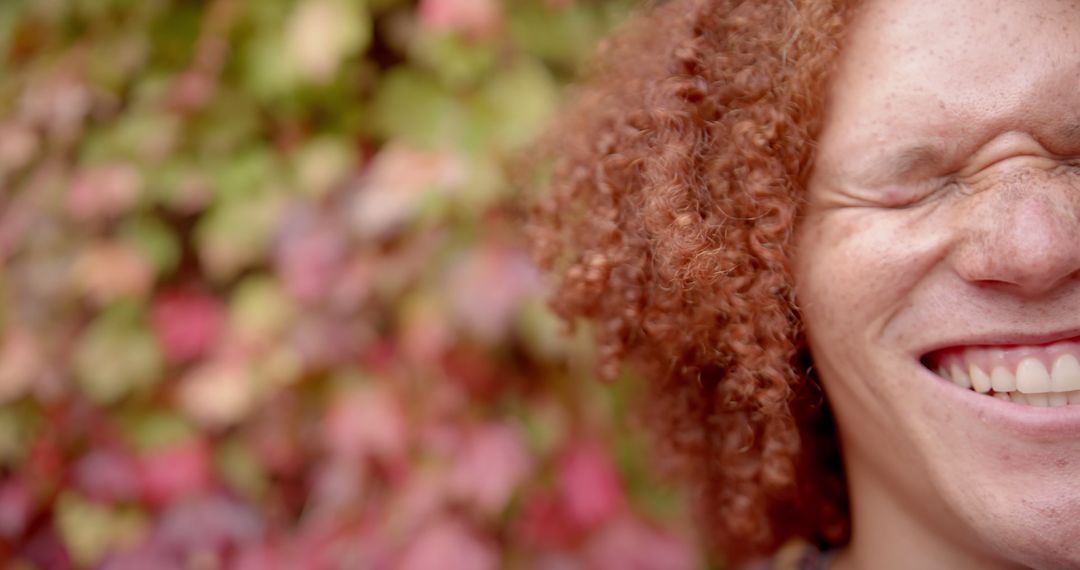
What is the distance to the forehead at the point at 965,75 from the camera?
981 mm

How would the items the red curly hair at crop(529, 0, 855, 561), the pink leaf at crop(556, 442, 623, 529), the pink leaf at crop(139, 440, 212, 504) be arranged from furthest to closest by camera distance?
the pink leaf at crop(139, 440, 212, 504) → the pink leaf at crop(556, 442, 623, 529) → the red curly hair at crop(529, 0, 855, 561)

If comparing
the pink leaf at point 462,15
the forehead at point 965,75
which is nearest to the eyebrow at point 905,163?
the forehead at point 965,75

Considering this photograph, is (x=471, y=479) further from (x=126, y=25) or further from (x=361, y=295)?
(x=126, y=25)

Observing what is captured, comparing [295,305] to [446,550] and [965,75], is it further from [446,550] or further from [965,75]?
[965,75]

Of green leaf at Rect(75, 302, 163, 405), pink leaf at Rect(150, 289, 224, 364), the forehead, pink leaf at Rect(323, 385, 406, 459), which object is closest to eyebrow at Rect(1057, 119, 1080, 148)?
the forehead

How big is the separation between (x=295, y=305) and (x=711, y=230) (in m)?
1.05

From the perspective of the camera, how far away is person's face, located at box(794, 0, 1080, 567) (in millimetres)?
984

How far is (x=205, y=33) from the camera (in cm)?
208

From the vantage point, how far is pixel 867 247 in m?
1.07

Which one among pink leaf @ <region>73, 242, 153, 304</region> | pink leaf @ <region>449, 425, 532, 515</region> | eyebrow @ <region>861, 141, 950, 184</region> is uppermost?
eyebrow @ <region>861, 141, 950, 184</region>

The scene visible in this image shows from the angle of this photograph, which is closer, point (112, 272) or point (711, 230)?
point (711, 230)

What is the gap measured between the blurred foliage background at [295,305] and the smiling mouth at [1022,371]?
82cm

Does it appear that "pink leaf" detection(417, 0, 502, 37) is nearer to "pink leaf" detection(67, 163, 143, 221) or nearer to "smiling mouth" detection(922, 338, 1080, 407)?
"pink leaf" detection(67, 163, 143, 221)

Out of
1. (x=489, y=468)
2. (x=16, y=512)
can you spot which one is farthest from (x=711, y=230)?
(x=16, y=512)
